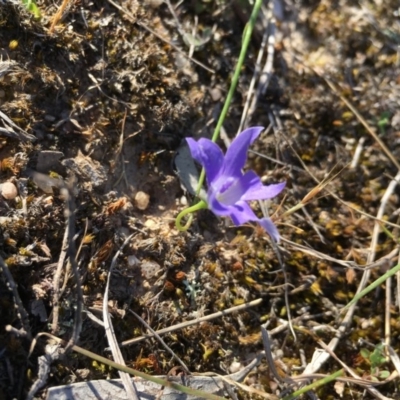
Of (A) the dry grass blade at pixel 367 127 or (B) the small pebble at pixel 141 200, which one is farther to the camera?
(A) the dry grass blade at pixel 367 127

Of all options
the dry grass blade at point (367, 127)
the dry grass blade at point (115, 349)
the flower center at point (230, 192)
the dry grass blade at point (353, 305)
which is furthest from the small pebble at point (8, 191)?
the dry grass blade at point (367, 127)

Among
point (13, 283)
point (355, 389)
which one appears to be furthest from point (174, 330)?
point (355, 389)

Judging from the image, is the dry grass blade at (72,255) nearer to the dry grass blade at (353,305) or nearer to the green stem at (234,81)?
the green stem at (234,81)

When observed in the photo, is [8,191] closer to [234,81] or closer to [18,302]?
[18,302]

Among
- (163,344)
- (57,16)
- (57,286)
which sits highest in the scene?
(57,16)

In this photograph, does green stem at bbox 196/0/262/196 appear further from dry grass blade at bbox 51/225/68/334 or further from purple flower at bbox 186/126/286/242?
dry grass blade at bbox 51/225/68/334

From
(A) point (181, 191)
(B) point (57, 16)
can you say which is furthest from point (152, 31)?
(A) point (181, 191)

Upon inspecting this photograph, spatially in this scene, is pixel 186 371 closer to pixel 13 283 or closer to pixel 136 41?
pixel 13 283
